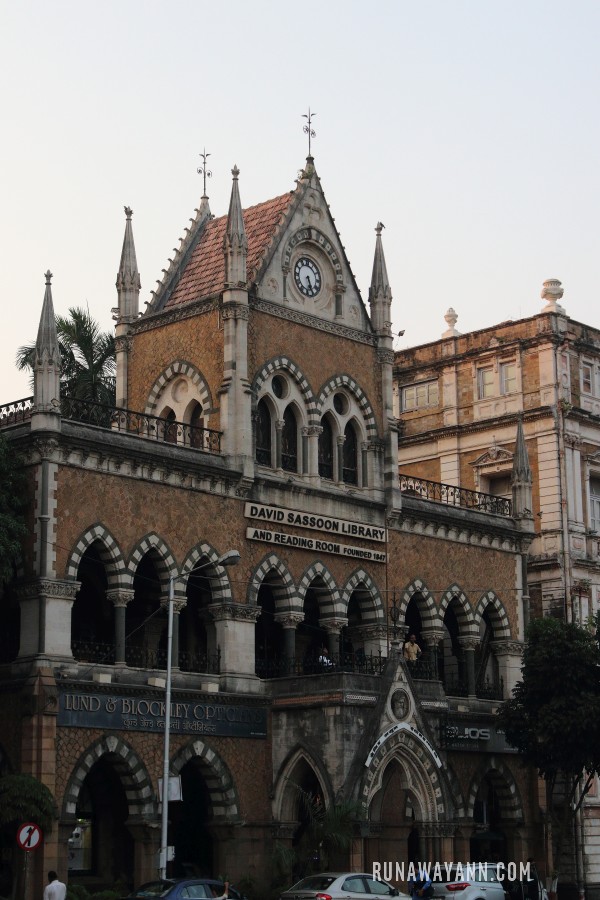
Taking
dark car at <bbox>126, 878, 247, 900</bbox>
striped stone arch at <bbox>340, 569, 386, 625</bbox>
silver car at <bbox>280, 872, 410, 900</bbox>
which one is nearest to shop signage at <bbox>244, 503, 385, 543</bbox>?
striped stone arch at <bbox>340, 569, 386, 625</bbox>

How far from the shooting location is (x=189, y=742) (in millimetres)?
40594

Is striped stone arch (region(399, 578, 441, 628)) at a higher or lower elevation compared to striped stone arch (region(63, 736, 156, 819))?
higher

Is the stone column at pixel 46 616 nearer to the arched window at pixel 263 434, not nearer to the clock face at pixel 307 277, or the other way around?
the arched window at pixel 263 434

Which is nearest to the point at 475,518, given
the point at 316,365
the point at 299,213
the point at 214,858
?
the point at 316,365

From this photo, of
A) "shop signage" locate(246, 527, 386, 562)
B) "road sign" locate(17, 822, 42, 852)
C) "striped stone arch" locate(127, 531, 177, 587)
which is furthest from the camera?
"shop signage" locate(246, 527, 386, 562)

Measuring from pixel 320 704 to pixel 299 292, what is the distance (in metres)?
12.5

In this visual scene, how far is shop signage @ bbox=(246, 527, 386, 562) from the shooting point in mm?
43656

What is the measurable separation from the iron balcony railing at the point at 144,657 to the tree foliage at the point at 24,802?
4226 mm

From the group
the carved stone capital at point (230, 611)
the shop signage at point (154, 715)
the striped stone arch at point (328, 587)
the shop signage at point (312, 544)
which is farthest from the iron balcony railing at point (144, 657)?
the striped stone arch at point (328, 587)

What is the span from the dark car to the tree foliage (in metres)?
4.10

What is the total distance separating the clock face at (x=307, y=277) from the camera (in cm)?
4725

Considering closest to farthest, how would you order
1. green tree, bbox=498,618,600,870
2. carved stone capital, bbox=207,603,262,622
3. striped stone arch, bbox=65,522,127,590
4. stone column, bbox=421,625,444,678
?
1. striped stone arch, bbox=65,522,127,590
2. carved stone capital, bbox=207,603,262,622
3. green tree, bbox=498,618,600,870
4. stone column, bbox=421,625,444,678

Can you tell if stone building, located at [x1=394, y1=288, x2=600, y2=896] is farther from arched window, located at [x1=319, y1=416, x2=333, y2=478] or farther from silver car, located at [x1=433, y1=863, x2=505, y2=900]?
silver car, located at [x1=433, y1=863, x2=505, y2=900]

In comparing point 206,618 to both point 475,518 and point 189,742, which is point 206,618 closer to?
point 189,742
